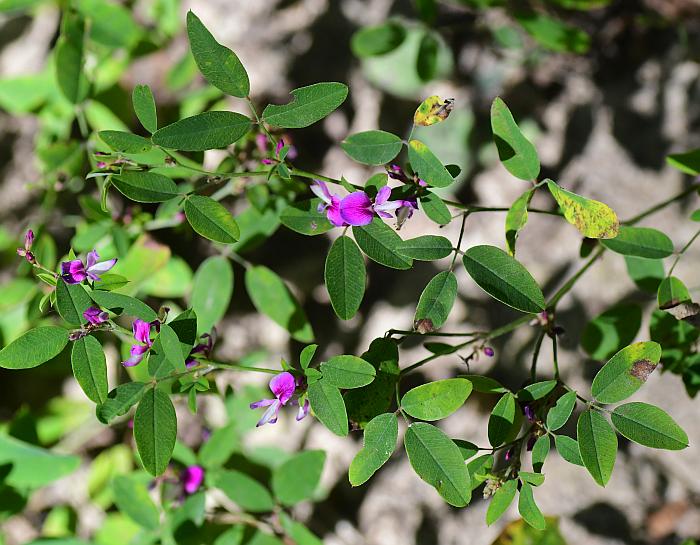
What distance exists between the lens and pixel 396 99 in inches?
114

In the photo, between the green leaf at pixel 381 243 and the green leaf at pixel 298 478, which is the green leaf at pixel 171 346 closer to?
the green leaf at pixel 381 243

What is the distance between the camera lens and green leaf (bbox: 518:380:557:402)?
1.29 m

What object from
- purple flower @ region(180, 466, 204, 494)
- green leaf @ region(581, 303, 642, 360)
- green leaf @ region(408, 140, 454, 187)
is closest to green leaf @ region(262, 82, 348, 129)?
green leaf @ region(408, 140, 454, 187)

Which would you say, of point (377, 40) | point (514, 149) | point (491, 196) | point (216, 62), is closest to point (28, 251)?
point (216, 62)

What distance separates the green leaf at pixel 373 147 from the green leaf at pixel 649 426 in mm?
634

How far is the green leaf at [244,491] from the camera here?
1861mm

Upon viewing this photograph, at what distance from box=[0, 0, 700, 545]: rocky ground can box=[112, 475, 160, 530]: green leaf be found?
93 centimetres

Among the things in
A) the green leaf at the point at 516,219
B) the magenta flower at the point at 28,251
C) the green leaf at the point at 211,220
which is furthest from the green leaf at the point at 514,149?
the magenta flower at the point at 28,251

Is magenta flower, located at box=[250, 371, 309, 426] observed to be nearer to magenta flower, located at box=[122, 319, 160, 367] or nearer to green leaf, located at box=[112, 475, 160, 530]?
magenta flower, located at box=[122, 319, 160, 367]

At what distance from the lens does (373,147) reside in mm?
1301

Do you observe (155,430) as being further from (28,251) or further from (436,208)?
(436,208)

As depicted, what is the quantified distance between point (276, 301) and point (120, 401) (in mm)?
642

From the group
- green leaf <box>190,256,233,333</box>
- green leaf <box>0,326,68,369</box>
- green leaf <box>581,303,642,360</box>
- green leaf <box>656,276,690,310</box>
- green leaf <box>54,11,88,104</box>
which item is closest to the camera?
green leaf <box>0,326,68,369</box>

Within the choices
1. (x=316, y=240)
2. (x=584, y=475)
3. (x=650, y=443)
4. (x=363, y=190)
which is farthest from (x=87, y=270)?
(x=584, y=475)
